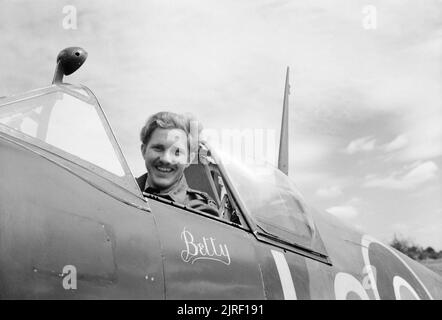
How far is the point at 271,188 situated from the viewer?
4301 mm

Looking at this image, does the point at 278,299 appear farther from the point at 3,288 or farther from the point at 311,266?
the point at 3,288

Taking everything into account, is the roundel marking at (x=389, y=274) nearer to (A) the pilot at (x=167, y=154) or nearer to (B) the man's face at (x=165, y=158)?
(A) the pilot at (x=167, y=154)

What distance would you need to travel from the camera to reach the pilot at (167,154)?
406 centimetres

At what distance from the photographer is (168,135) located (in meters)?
4.08

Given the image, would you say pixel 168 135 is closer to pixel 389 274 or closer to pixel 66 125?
pixel 66 125

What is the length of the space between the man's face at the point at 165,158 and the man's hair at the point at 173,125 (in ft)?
0.11

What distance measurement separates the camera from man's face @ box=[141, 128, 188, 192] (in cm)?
407

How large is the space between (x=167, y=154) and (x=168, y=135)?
14 cm

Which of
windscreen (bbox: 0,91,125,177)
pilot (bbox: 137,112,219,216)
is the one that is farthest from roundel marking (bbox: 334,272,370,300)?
windscreen (bbox: 0,91,125,177)

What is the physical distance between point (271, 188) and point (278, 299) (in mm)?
1129

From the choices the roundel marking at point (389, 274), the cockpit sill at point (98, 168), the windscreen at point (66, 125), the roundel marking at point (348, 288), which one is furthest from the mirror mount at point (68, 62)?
the roundel marking at point (389, 274)

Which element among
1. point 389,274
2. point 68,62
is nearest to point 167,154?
point 68,62
